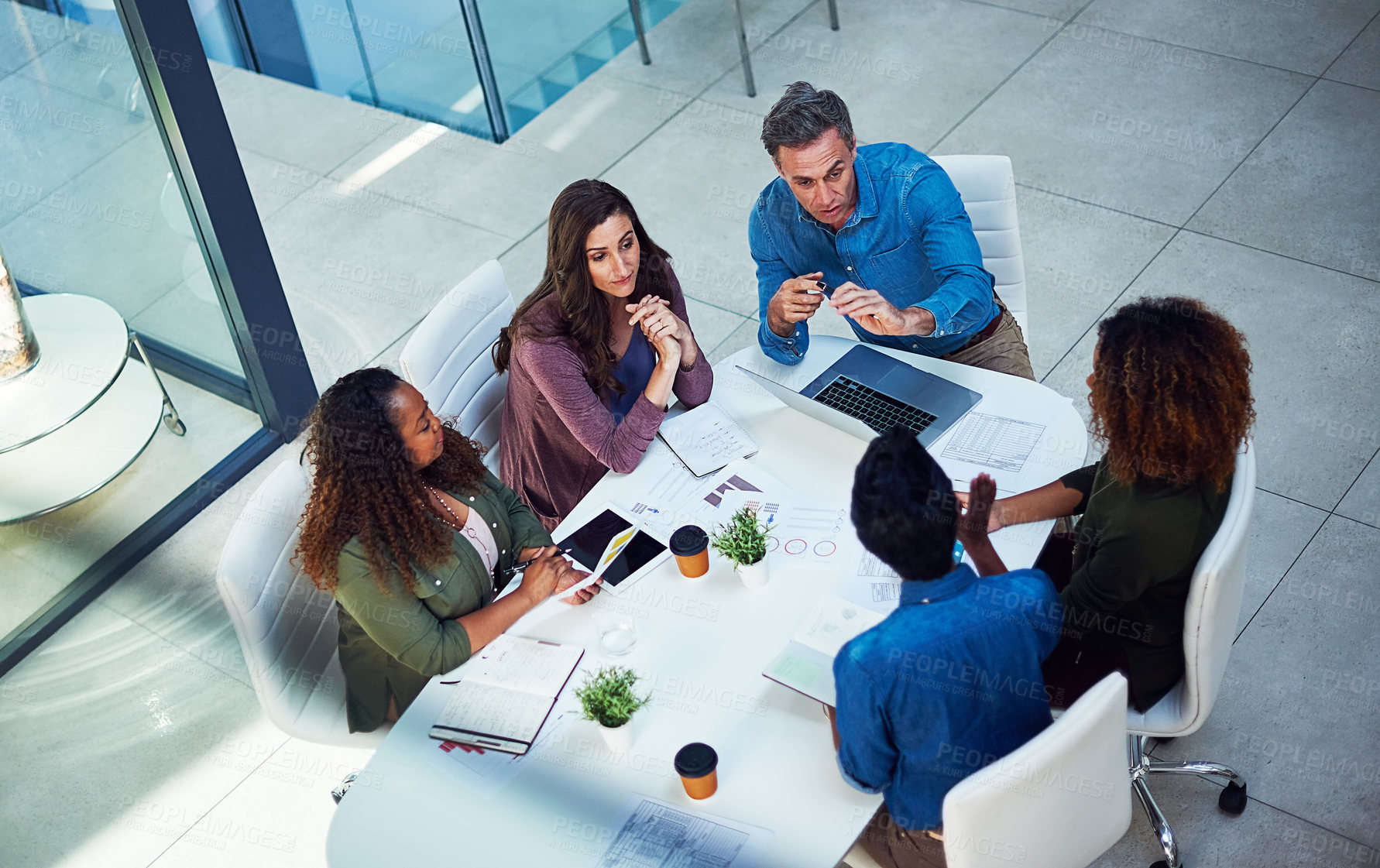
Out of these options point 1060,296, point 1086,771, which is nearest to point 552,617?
point 1086,771

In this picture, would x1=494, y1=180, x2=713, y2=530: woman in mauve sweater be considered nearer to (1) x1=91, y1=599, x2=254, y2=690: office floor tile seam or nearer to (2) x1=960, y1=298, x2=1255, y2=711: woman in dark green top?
(2) x1=960, y1=298, x2=1255, y2=711: woman in dark green top

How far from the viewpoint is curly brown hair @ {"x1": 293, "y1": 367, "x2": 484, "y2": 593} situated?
98.0 inches

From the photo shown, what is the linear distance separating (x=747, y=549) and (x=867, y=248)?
1.12 m

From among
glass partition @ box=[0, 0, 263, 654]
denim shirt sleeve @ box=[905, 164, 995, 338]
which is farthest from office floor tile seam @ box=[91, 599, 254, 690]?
denim shirt sleeve @ box=[905, 164, 995, 338]

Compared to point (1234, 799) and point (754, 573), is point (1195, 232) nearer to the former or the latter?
point (1234, 799)

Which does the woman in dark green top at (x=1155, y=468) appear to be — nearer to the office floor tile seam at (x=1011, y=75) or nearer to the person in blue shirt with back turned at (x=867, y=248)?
the person in blue shirt with back turned at (x=867, y=248)

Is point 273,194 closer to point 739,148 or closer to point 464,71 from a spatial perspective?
point 464,71

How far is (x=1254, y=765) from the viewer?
303cm

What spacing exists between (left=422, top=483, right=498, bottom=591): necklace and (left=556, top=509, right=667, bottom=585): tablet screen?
0.56 ft

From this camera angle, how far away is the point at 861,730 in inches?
81.4

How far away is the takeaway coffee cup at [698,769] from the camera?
2.18 m

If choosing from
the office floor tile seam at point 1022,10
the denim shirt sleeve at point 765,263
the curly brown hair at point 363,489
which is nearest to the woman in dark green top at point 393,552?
the curly brown hair at point 363,489

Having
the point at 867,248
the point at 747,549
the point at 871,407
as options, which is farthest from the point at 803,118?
the point at 747,549

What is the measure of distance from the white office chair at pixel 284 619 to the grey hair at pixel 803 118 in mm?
1425
